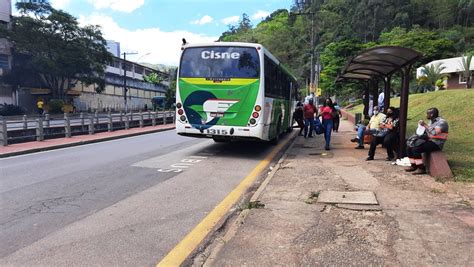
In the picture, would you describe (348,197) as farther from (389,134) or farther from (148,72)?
(148,72)

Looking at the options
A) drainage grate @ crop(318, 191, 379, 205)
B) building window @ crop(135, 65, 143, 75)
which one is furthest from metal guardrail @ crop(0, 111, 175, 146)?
building window @ crop(135, 65, 143, 75)

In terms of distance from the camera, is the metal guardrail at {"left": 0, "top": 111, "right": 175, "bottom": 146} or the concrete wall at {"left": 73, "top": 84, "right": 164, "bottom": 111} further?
the concrete wall at {"left": 73, "top": 84, "right": 164, "bottom": 111}

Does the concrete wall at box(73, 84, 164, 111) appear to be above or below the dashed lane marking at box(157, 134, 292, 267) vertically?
above

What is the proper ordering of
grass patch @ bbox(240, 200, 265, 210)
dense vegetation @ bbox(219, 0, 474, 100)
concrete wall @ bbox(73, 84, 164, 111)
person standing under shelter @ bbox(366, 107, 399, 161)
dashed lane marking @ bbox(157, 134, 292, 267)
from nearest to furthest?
dashed lane marking @ bbox(157, 134, 292, 267) → grass patch @ bbox(240, 200, 265, 210) → person standing under shelter @ bbox(366, 107, 399, 161) → concrete wall @ bbox(73, 84, 164, 111) → dense vegetation @ bbox(219, 0, 474, 100)

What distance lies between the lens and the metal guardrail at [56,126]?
14.9m

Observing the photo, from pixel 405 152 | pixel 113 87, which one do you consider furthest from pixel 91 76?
pixel 405 152

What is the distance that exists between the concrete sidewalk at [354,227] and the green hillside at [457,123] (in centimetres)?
138

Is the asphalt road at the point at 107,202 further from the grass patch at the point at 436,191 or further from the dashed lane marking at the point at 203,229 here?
the grass patch at the point at 436,191

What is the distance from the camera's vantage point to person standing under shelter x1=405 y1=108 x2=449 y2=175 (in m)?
7.71

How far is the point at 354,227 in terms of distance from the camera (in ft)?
15.8

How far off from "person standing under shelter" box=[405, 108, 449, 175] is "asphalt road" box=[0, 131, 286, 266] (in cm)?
354

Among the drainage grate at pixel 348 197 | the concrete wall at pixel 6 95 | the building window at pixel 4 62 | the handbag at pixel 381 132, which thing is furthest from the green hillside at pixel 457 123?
the building window at pixel 4 62

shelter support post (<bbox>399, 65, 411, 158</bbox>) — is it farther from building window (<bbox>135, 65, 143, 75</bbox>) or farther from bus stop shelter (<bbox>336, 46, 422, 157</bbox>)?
building window (<bbox>135, 65, 143, 75</bbox>)

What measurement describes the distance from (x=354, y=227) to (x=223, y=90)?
683 cm
